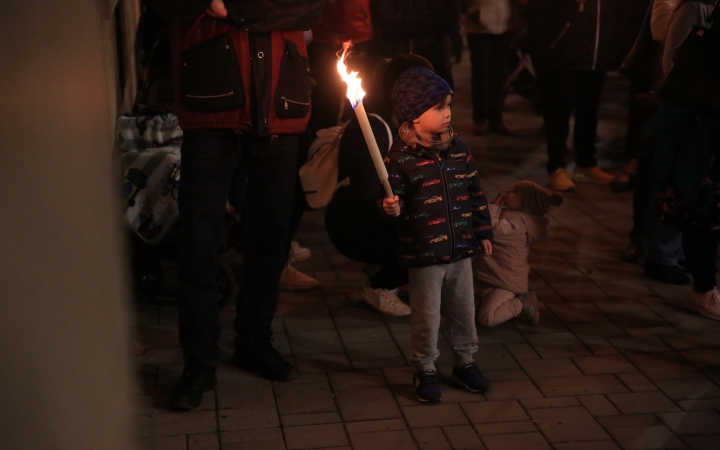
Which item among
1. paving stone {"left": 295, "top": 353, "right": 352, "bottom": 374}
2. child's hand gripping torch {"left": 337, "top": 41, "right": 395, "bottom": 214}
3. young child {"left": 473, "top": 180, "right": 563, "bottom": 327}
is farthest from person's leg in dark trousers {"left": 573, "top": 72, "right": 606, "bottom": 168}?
child's hand gripping torch {"left": 337, "top": 41, "right": 395, "bottom": 214}

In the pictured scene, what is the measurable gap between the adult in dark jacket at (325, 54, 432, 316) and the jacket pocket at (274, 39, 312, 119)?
0.61 meters

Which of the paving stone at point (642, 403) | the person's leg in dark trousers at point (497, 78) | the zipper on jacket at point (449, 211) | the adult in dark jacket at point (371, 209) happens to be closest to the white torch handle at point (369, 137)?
the zipper on jacket at point (449, 211)

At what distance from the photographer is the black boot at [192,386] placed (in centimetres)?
406

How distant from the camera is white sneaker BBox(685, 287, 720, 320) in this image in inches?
208

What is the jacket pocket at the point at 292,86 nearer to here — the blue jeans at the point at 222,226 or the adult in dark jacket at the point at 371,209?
the blue jeans at the point at 222,226

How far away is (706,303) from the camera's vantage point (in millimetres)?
5332

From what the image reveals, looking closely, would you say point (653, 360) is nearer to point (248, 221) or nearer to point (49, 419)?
point (248, 221)

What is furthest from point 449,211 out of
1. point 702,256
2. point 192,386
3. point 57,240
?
point 57,240

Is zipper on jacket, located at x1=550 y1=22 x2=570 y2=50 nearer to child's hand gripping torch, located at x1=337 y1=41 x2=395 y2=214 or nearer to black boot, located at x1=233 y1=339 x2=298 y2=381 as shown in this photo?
black boot, located at x1=233 y1=339 x2=298 y2=381

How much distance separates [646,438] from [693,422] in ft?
0.99

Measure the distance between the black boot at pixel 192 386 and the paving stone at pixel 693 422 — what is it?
2159 millimetres

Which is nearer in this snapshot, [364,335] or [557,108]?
[364,335]

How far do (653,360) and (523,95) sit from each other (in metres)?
8.18

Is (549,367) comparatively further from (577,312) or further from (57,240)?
(57,240)
